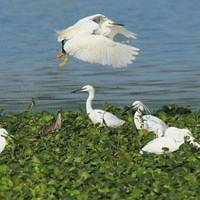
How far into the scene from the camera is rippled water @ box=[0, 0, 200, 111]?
1722 centimetres

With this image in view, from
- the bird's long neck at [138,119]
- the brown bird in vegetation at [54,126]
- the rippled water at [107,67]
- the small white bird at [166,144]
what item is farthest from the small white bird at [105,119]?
the rippled water at [107,67]

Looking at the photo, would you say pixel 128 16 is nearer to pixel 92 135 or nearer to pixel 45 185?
pixel 92 135

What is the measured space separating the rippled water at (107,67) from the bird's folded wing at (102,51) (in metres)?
3.30

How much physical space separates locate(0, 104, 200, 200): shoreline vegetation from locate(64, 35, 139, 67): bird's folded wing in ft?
3.36

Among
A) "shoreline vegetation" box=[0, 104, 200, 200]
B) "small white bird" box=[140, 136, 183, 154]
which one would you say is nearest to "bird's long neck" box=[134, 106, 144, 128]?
"shoreline vegetation" box=[0, 104, 200, 200]

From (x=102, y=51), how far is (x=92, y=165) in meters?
3.50

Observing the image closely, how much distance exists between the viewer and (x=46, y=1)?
38.0m

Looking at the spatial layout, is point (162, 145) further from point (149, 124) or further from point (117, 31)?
point (117, 31)

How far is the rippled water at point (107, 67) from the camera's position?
17.2 metres

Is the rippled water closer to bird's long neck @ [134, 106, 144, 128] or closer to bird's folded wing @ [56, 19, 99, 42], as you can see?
bird's folded wing @ [56, 19, 99, 42]

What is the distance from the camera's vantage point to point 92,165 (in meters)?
9.55

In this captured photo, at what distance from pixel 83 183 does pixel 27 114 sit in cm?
409

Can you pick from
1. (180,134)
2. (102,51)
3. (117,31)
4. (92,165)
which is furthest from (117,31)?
(92,165)

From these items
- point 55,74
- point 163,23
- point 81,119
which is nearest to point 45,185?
point 81,119
